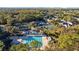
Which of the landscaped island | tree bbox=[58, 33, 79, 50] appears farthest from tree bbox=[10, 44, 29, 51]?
tree bbox=[58, 33, 79, 50]

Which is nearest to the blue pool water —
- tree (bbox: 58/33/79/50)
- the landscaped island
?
the landscaped island

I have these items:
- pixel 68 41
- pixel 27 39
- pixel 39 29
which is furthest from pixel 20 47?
pixel 68 41

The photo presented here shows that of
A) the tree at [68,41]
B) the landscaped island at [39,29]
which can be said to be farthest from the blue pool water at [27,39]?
the tree at [68,41]

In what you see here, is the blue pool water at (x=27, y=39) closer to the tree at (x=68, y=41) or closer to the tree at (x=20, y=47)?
the tree at (x=20, y=47)

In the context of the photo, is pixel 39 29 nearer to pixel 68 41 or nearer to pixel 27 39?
pixel 27 39

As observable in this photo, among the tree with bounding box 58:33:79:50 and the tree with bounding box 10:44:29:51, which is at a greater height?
the tree with bounding box 58:33:79:50

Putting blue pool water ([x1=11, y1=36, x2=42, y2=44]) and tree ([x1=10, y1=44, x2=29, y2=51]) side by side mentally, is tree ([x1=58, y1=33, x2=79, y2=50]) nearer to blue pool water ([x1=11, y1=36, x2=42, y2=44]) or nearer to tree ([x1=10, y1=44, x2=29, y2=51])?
blue pool water ([x1=11, y1=36, x2=42, y2=44])
